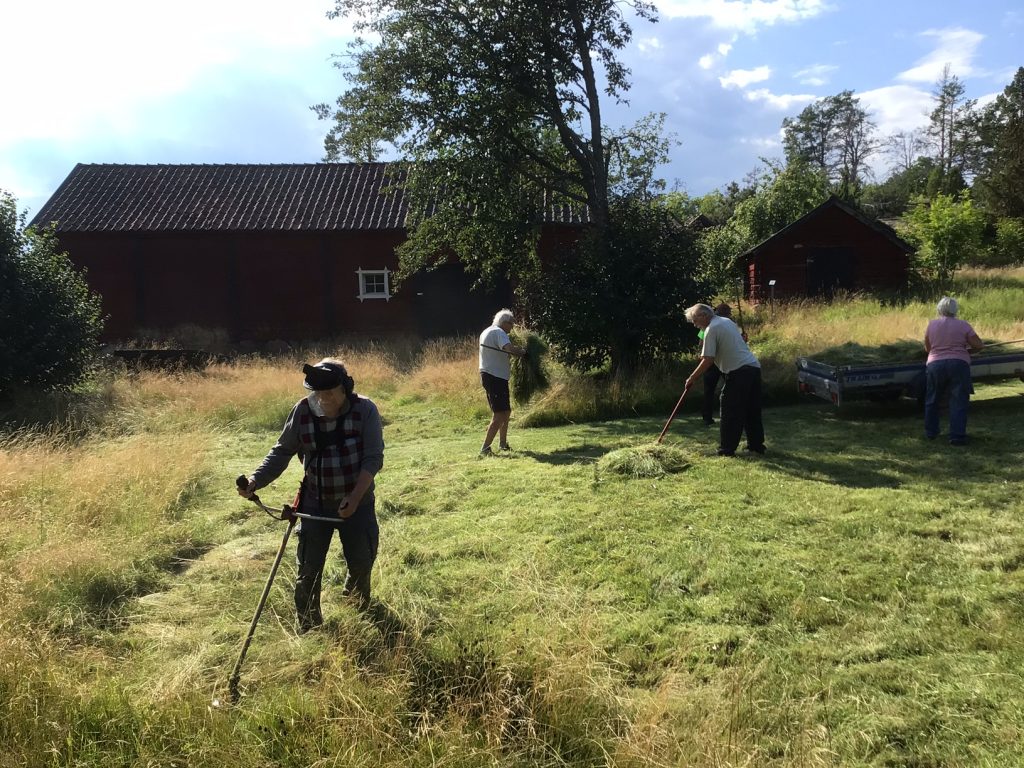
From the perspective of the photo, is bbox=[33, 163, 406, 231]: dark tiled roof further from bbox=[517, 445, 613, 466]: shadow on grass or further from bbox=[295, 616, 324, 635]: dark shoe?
bbox=[295, 616, 324, 635]: dark shoe

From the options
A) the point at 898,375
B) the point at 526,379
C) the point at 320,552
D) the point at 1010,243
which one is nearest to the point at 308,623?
the point at 320,552

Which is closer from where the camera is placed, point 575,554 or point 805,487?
point 575,554

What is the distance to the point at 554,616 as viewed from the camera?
358 cm

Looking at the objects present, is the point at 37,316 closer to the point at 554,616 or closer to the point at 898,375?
the point at 554,616

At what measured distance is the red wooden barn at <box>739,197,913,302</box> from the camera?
2328cm

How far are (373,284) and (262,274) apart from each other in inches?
155

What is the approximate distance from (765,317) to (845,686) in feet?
50.7

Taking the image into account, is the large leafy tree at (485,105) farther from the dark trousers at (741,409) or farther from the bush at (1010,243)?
the bush at (1010,243)

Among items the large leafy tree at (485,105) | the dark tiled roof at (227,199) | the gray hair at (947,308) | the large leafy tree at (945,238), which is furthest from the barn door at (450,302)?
the gray hair at (947,308)

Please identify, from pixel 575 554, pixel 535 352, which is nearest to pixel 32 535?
pixel 575 554

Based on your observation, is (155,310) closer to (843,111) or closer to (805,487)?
(805,487)

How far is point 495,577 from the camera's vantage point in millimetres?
4254

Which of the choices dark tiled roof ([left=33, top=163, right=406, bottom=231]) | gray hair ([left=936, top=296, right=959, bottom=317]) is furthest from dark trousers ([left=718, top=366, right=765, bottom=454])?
dark tiled roof ([left=33, top=163, right=406, bottom=231])

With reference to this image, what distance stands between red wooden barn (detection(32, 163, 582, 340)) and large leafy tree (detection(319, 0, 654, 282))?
29.3 feet
